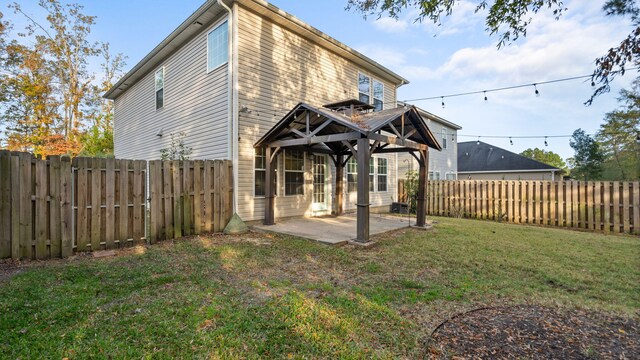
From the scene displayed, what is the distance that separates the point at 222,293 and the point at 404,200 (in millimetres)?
11714

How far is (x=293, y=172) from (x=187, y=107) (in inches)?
168

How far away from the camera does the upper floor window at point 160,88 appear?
37.3 feet

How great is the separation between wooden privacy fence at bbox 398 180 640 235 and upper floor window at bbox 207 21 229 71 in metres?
9.89

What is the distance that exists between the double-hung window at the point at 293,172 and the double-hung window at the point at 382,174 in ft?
15.0

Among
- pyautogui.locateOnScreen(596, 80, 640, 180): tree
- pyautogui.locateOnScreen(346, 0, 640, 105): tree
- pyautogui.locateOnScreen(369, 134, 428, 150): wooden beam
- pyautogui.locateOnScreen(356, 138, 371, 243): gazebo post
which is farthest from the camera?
pyautogui.locateOnScreen(596, 80, 640, 180): tree

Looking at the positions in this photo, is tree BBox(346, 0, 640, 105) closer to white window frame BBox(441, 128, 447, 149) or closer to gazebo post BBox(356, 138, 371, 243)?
gazebo post BBox(356, 138, 371, 243)

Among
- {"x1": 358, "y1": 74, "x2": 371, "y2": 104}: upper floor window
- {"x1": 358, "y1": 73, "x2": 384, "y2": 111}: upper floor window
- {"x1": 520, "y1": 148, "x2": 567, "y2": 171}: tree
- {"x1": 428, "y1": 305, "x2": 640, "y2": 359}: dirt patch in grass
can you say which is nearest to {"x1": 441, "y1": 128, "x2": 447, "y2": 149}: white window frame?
{"x1": 358, "y1": 73, "x2": 384, "y2": 111}: upper floor window

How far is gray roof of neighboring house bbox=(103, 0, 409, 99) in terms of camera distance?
316 inches

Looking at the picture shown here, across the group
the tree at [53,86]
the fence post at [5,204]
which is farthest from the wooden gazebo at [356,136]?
the tree at [53,86]

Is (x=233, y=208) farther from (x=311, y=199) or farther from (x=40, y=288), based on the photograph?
(x=40, y=288)

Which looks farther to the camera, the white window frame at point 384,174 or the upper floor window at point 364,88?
the white window frame at point 384,174

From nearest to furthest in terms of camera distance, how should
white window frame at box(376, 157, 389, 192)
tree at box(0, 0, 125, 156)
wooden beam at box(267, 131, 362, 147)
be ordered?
wooden beam at box(267, 131, 362, 147) → white window frame at box(376, 157, 389, 192) → tree at box(0, 0, 125, 156)

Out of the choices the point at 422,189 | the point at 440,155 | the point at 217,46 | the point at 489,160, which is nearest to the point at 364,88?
the point at 422,189

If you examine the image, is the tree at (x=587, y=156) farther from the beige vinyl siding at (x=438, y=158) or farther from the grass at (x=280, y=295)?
the grass at (x=280, y=295)
